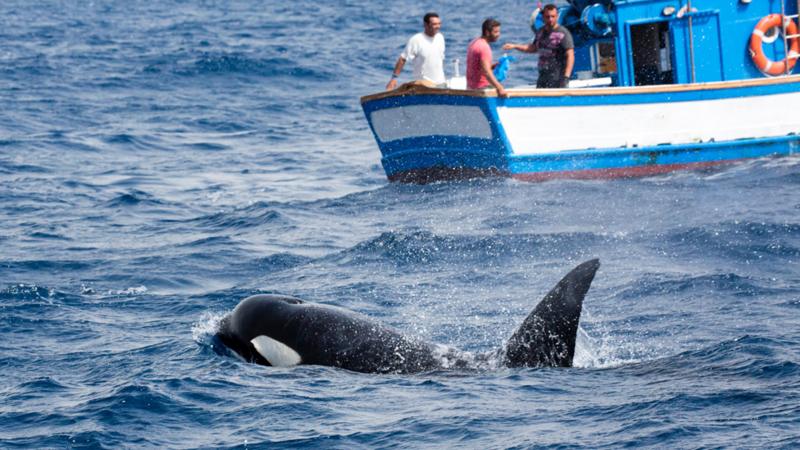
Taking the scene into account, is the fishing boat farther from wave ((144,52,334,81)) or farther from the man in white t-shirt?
wave ((144,52,334,81))

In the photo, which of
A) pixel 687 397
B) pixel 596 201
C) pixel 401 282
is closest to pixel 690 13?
pixel 596 201

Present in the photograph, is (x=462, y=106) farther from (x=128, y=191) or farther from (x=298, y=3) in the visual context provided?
(x=298, y=3)

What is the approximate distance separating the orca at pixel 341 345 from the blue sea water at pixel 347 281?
0.36 feet

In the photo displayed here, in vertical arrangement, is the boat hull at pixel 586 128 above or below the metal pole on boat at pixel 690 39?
below

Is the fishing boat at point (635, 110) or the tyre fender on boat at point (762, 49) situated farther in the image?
the tyre fender on boat at point (762, 49)

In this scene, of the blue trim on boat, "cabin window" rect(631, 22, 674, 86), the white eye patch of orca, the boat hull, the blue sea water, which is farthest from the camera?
"cabin window" rect(631, 22, 674, 86)

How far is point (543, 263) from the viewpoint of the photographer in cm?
1299

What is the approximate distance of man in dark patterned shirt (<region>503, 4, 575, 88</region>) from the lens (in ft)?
56.2

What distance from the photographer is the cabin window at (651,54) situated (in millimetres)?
18719

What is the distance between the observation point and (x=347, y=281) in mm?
12500

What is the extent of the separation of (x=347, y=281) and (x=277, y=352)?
3800 millimetres

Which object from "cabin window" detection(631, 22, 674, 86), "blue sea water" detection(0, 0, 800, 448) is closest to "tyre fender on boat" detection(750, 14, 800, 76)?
"cabin window" detection(631, 22, 674, 86)

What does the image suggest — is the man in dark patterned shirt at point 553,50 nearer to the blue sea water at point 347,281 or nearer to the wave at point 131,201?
the blue sea water at point 347,281

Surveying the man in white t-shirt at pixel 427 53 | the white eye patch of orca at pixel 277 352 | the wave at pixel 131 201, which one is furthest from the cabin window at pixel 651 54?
the white eye patch of orca at pixel 277 352
